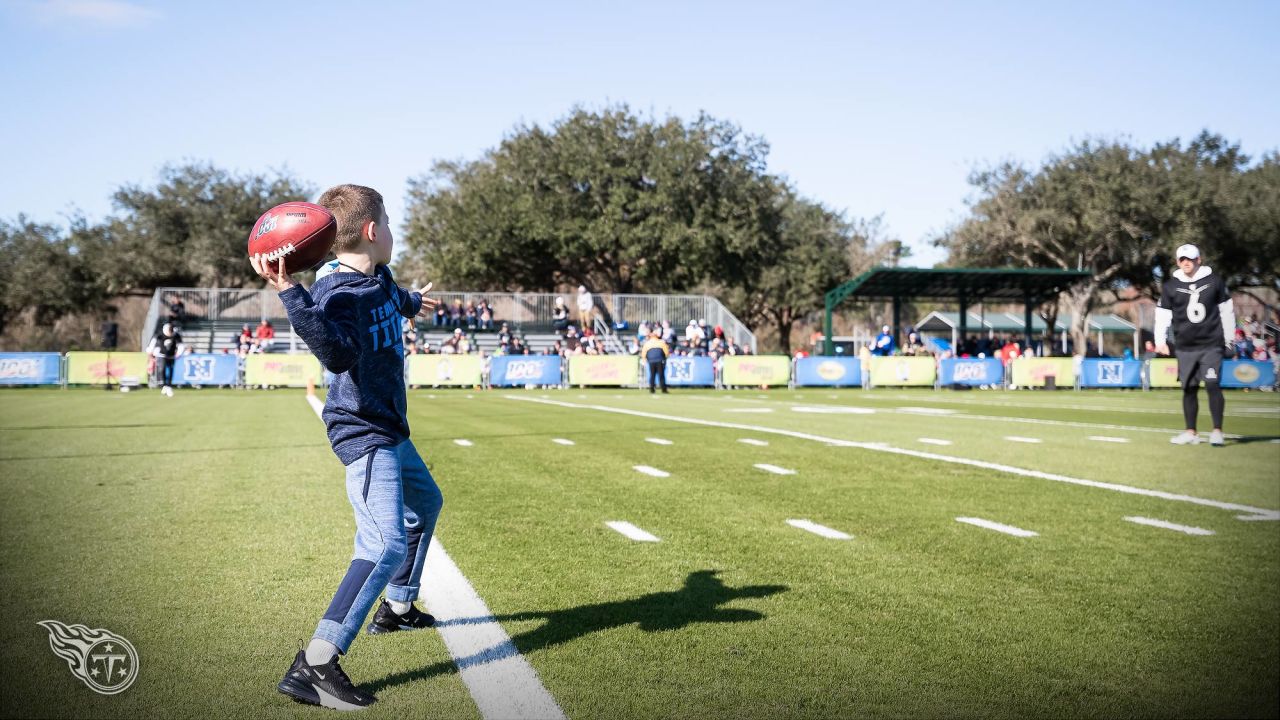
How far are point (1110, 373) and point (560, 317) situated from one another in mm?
20956

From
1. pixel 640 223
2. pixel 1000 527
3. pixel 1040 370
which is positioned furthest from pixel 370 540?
pixel 640 223

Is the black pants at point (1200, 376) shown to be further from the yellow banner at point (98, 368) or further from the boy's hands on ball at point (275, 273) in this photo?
the yellow banner at point (98, 368)

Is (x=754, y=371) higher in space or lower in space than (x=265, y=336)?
lower

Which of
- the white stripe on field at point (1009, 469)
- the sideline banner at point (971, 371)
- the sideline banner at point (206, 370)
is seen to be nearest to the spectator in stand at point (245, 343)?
the sideline banner at point (206, 370)

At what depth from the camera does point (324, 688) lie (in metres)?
3.18

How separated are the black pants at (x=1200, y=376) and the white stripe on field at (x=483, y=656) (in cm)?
974

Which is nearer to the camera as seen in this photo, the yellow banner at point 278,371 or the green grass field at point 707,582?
the green grass field at point 707,582

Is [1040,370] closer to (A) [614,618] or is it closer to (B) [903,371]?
(B) [903,371]

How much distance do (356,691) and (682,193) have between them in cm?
4895

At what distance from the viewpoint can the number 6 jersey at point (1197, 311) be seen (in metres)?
11.5

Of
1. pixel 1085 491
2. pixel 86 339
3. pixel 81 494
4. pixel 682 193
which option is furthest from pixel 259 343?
pixel 86 339

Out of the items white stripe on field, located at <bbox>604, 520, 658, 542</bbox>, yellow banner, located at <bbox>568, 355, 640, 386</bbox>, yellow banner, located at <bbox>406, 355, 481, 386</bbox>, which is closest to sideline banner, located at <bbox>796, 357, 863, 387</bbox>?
yellow banner, located at <bbox>568, 355, 640, 386</bbox>

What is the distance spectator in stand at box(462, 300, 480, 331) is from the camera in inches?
1599

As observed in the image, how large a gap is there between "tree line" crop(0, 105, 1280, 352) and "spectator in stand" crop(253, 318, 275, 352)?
15605 millimetres
